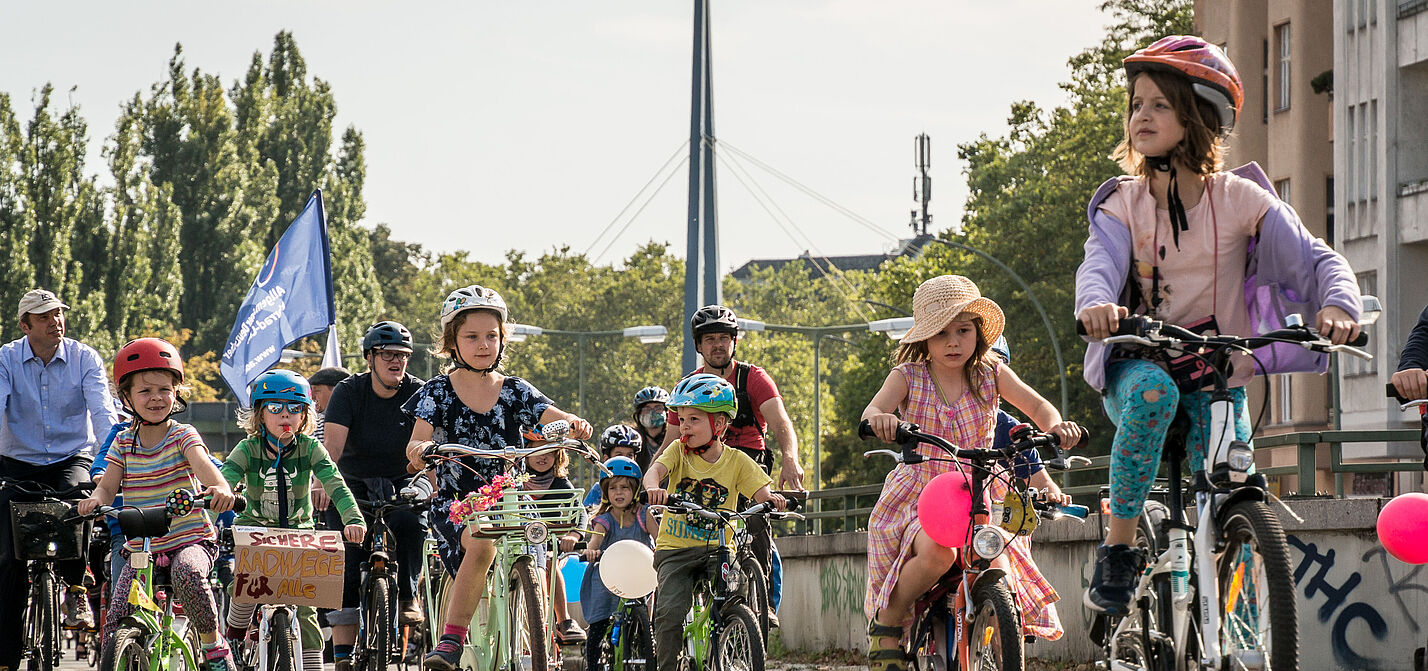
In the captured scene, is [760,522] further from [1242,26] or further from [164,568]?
[1242,26]

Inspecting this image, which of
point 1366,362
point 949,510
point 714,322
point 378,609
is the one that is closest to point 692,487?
point 714,322

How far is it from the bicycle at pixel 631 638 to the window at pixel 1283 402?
3225cm

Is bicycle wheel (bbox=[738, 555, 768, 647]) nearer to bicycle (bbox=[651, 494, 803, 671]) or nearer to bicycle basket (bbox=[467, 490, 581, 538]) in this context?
bicycle (bbox=[651, 494, 803, 671])

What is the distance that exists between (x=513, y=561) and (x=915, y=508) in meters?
1.78

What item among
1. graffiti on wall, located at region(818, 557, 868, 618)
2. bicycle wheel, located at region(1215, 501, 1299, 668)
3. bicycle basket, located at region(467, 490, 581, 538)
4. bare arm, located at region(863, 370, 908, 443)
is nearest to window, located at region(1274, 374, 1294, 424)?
graffiti on wall, located at region(818, 557, 868, 618)

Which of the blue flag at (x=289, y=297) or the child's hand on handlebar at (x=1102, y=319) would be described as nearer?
the child's hand on handlebar at (x=1102, y=319)

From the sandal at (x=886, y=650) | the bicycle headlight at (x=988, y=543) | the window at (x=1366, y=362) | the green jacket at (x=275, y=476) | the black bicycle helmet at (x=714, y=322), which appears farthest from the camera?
the window at (x=1366, y=362)

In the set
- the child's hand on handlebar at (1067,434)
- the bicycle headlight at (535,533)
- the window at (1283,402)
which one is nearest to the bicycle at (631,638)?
the bicycle headlight at (535,533)

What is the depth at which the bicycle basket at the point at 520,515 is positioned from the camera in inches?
347

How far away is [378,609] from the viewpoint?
11.0 meters

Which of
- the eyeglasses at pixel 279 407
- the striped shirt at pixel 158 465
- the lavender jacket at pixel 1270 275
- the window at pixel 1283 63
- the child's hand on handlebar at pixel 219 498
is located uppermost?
the window at pixel 1283 63

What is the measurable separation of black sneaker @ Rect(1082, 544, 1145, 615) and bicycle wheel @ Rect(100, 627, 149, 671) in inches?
175

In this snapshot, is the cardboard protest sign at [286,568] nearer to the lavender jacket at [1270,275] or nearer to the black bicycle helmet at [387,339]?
the black bicycle helmet at [387,339]

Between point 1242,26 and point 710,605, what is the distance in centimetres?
3630
